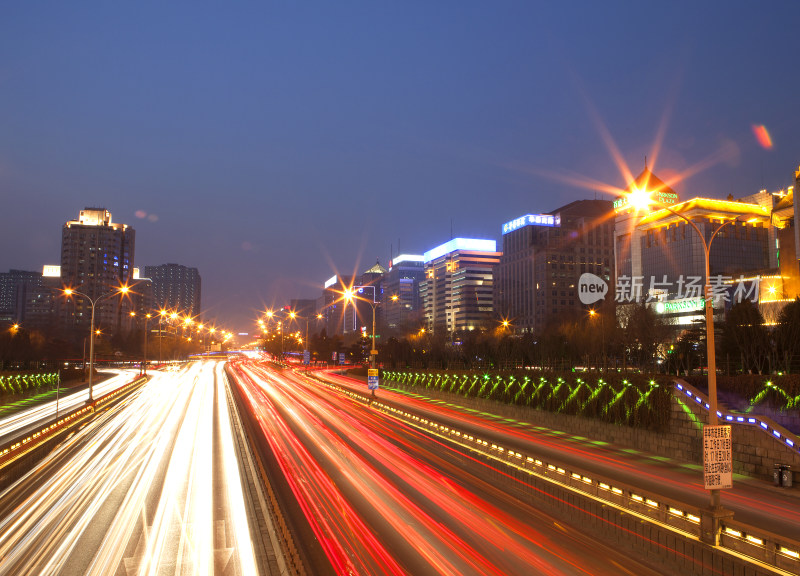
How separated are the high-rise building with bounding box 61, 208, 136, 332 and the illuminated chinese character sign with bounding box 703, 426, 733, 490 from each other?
181 meters

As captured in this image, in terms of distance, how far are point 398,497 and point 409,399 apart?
34488 millimetres

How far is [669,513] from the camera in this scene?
13.0 metres

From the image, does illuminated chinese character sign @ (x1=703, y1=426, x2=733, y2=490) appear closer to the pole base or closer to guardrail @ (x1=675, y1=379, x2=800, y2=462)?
the pole base

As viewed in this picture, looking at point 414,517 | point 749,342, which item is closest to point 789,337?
point 749,342

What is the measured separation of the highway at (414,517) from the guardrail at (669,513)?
1171 mm

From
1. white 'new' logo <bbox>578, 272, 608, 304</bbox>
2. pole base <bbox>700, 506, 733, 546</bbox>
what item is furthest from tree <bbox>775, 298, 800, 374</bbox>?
white 'new' logo <bbox>578, 272, 608, 304</bbox>

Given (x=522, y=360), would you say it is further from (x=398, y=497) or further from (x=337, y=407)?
(x=398, y=497)

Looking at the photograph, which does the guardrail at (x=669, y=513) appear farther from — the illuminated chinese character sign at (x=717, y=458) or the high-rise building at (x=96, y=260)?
the high-rise building at (x=96, y=260)

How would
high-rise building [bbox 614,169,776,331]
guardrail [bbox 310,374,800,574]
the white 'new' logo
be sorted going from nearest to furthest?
guardrail [bbox 310,374,800,574]
high-rise building [bbox 614,169,776,331]
the white 'new' logo

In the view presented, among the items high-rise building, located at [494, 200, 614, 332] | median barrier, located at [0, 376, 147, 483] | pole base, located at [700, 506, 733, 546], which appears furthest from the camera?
high-rise building, located at [494, 200, 614, 332]

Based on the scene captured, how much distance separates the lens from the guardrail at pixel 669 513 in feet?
34.1

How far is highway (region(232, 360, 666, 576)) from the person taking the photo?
11.9 metres

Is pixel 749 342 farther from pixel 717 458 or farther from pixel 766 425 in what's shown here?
pixel 717 458

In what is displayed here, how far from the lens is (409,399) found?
51.2 m
